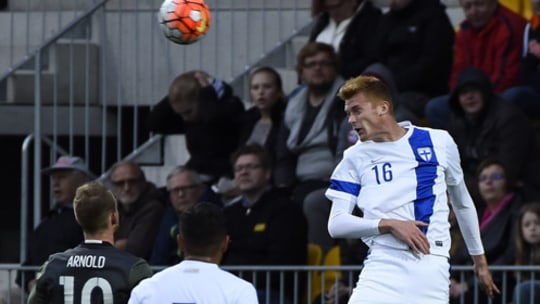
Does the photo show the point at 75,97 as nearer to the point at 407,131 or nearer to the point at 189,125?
the point at 189,125

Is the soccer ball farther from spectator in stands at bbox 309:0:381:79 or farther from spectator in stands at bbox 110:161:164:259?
spectator in stands at bbox 110:161:164:259

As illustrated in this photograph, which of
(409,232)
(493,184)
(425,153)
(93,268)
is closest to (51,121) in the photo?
(493,184)

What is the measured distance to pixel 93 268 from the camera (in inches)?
324

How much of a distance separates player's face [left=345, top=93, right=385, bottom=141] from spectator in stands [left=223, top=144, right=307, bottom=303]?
323cm

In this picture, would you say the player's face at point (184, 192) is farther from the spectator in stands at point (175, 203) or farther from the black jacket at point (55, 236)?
the black jacket at point (55, 236)

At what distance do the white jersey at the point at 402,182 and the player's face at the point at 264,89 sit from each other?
4.57 metres

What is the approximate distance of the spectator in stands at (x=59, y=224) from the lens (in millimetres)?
12750

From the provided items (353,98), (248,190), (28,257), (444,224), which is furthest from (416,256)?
(28,257)

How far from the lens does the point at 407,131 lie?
8523 millimetres

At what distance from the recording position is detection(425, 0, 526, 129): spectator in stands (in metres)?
12.6

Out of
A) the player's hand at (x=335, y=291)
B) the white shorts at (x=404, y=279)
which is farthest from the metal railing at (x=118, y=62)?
the white shorts at (x=404, y=279)

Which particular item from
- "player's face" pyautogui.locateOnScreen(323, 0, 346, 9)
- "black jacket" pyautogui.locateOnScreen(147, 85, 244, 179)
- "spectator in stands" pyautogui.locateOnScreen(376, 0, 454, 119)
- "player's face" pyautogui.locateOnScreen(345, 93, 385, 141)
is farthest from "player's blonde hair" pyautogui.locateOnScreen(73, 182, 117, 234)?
"player's face" pyautogui.locateOnScreen(323, 0, 346, 9)

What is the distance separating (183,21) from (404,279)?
404cm

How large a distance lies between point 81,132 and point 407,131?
7.07 metres
